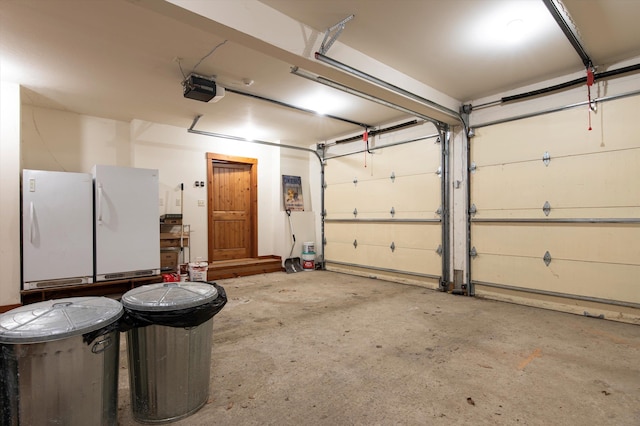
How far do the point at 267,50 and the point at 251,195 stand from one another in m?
4.35

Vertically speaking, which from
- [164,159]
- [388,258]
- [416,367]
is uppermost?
[164,159]

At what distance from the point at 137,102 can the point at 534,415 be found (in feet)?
18.1

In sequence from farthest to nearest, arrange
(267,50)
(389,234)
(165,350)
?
Answer: (389,234) → (267,50) → (165,350)

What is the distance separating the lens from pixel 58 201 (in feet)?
12.9

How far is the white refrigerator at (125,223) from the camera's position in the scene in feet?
13.7

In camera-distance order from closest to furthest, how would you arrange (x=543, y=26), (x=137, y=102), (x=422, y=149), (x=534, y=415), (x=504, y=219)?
(x=534, y=415) < (x=543, y=26) < (x=504, y=219) < (x=137, y=102) < (x=422, y=149)

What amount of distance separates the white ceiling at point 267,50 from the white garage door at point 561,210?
2.29 feet

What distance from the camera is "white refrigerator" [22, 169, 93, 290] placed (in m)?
3.79

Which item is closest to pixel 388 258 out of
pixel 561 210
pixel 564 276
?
pixel 564 276

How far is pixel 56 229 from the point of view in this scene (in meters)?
3.93

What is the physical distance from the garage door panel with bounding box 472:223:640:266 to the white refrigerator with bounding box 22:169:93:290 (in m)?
5.32

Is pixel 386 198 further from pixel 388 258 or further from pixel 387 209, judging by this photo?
pixel 388 258

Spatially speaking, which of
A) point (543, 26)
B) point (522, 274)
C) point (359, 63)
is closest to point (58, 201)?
point (359, 63)

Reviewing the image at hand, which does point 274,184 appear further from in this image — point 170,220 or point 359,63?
point 359,63
